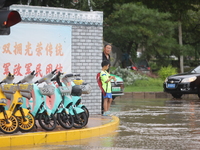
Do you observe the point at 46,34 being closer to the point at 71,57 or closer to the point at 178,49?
the point at 71,57

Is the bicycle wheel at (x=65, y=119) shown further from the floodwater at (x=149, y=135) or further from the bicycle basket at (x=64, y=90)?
the floodwater at (x=149, y=135)

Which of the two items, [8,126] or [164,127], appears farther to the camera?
[164,127]

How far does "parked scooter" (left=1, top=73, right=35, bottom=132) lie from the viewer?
31.7 feet

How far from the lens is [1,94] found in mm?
9656

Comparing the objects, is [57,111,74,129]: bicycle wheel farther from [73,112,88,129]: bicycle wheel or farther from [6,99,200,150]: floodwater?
[6,99,200,150]: floodwater

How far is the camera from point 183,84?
21547mm

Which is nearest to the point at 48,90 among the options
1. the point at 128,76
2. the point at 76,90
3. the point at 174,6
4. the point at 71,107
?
the point at 71,107

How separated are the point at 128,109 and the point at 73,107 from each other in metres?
6.05

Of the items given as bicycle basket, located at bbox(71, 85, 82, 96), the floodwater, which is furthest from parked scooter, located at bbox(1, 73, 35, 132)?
bicycle basket, located at bbox(71, 85, 82, 96)

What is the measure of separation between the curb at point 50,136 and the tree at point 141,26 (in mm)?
20993

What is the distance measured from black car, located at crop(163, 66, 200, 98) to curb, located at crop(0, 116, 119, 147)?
10993mm

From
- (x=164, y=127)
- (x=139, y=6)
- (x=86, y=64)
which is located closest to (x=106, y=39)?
(x=139, y=6)

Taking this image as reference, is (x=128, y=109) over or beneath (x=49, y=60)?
beneath

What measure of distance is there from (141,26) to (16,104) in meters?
22.9
